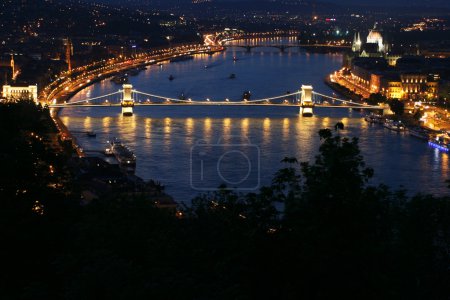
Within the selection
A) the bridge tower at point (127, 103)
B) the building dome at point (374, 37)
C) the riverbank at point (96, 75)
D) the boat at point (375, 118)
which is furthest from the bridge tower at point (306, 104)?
the building dome at point (374, 37)

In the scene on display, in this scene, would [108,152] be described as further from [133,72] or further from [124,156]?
[133,72]

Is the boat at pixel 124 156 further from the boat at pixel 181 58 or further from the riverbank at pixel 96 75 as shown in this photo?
the boat at pixel 181 58

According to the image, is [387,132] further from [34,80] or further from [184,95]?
[34,80]

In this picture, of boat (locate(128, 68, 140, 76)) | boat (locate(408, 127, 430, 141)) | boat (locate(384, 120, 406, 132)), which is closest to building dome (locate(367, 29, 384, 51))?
boat (locate(128, 68, 140, 76))

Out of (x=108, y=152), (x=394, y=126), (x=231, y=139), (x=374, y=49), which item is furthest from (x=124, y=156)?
(x=374, y=49)

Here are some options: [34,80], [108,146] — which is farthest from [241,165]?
[34,80]
